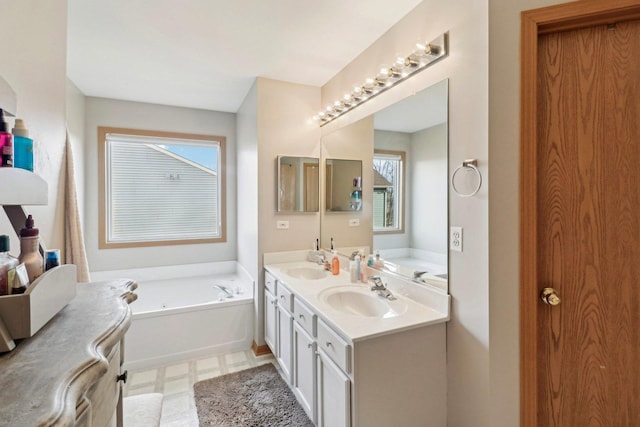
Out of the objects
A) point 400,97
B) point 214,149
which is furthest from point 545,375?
point 214,149

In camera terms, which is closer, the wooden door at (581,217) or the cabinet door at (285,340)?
the wooden door at (581,217)

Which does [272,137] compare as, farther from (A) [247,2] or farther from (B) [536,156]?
(B) [536,156]

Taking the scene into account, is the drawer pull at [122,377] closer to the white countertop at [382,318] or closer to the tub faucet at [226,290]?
the white countertop at [382,318]

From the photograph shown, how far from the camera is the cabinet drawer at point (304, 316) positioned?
66.4 inches

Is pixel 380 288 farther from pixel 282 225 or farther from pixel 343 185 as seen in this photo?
pixel 282 225

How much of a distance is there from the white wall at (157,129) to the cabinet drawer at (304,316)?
2111 mm

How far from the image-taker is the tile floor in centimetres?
193

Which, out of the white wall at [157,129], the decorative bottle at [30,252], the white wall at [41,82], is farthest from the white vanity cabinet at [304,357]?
the white wall at [157,129]

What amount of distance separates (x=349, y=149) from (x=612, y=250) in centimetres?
175

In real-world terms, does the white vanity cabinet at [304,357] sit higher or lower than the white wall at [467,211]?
lower

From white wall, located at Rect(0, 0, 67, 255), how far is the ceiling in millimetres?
643

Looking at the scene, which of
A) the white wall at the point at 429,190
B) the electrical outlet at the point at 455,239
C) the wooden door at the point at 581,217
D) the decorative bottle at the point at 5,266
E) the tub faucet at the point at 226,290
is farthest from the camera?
the tub faucet at the point at 226,290

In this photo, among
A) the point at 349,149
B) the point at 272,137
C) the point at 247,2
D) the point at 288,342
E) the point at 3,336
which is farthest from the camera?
the point at 272,137

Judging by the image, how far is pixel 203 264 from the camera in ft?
12.0
